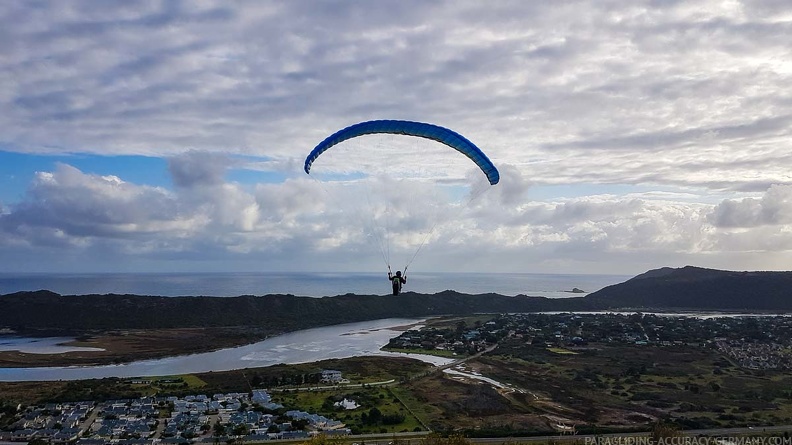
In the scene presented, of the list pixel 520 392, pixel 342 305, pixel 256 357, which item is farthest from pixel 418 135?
pixel 342 305

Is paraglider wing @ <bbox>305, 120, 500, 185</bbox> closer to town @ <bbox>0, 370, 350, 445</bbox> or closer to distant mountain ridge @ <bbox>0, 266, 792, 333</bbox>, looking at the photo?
town @ <bbox>0, 370, 350, 445</bbox>

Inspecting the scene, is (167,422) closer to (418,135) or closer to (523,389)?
(418,135)

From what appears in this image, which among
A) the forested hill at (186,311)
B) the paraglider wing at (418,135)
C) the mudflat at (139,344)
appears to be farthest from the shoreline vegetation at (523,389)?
the forested hill at (186,311)

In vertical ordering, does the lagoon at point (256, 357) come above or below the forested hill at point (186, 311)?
below

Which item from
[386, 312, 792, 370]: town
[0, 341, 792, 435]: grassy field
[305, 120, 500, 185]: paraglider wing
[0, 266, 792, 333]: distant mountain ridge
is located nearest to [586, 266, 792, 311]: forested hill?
[0, 266, 792, 333]: distant mountain ridge

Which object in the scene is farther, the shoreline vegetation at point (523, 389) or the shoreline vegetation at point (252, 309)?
the shoreline vegetation at point (252, 309)

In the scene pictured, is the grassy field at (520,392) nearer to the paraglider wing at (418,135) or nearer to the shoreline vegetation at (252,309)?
the paraglider wing at (418,135)

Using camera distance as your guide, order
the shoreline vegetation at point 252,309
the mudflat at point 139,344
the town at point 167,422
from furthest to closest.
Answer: the shoreline vegetation at point 252,309, the mudflat at point 139,344, the town at point 167,422
